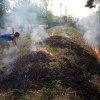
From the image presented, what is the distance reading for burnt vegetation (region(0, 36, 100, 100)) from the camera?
8.53 m

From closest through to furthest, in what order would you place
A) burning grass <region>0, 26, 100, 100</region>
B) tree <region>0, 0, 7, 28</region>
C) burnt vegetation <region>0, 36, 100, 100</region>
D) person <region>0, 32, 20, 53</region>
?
burning grass <region>0, 26, 100, 100</region> < burnt vegetation <region>0, 36, 100, 100</region> < person <region>0, 32, 20, 53</region> < tree <region>0, 0, 7, 28</region>

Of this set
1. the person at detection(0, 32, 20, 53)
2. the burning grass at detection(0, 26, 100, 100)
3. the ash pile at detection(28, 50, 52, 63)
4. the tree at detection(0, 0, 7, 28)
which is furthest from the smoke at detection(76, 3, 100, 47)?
the ash pile at detection(28, 50, 52, 63)

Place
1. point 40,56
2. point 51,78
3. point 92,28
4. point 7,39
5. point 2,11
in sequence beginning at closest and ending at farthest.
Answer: point 51,78 < point 40,56 < point 7,39 < point 2,11 < point 92,28

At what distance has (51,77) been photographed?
31.1 ft

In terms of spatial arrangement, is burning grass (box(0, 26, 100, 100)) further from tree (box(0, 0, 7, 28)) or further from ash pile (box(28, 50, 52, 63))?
tree (box(0, 0, 7, 28))

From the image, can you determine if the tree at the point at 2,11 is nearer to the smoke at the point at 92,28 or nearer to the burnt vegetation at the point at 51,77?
the burnt vegetation at the point at 51,77

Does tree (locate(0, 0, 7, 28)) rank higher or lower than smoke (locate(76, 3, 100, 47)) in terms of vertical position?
higher

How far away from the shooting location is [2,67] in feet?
35.2

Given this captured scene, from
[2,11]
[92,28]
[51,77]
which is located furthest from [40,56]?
[92,28]

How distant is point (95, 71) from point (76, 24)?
1747 cm

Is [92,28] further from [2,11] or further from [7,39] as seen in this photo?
[7,39]

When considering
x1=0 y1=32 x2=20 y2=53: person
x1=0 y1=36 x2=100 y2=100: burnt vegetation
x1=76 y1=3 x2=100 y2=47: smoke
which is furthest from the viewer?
x1=76 y1=3 x2=100 y2=47: smoke

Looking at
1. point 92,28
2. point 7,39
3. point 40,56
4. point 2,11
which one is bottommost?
point 40,56

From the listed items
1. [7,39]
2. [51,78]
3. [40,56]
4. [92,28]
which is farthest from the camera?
[92,28]
